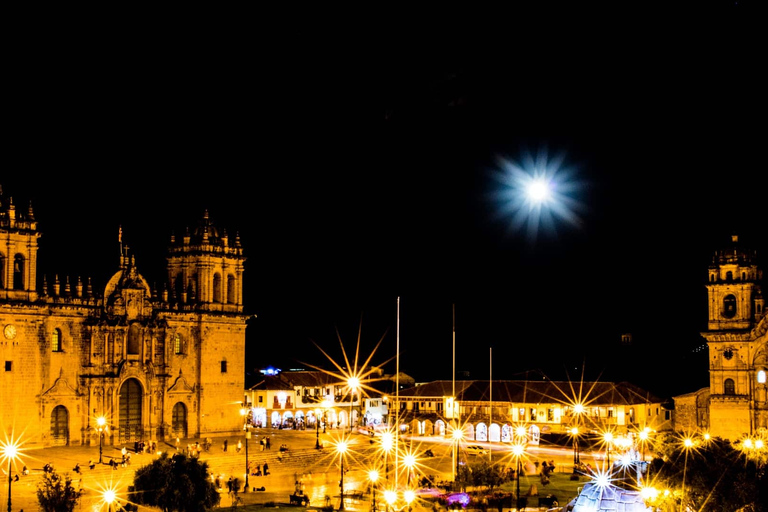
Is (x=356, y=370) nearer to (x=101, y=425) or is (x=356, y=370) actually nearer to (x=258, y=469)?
(x=101, y=425)

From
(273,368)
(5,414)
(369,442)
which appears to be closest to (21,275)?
(5,414)

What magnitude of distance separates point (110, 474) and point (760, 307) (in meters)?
42.4

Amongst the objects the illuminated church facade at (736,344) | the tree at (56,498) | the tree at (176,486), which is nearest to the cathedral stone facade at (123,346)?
the tree at (176,486)

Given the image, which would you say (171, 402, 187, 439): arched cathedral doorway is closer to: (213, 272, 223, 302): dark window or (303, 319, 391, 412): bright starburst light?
(213, 272, 223, 302): dark window

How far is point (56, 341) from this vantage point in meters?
57.5

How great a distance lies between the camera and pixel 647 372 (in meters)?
83.6

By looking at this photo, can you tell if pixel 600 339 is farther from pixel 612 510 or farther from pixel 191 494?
pixel 191 494

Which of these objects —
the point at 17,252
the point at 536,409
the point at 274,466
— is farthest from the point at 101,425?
the point at 536,409

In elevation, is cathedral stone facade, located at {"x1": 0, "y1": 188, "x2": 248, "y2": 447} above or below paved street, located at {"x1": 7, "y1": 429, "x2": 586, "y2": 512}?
above

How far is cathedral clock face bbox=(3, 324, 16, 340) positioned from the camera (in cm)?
5450

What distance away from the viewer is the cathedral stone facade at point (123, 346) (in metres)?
55.3

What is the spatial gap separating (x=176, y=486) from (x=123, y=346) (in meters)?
27.1

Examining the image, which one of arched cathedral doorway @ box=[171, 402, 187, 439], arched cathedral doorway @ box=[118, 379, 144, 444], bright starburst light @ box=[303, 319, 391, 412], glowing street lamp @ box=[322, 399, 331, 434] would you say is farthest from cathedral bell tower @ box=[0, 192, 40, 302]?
bright starburst light @ box=[303, 319, 391, 412]

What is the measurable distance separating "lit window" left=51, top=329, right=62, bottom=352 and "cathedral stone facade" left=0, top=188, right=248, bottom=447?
0.18 feet
